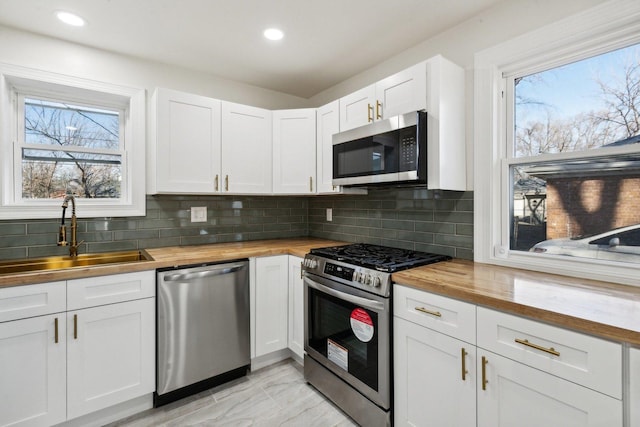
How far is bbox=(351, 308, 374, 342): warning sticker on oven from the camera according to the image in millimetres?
1676

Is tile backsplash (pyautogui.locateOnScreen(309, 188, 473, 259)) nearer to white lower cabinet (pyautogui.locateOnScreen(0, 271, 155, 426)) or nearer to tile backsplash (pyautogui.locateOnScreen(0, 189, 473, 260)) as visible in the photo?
tile backsplash (pyautogui.locateOnScreen(0, 189, 473, 260))

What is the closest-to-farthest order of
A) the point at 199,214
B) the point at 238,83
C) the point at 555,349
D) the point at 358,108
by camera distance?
the point at 555,349 < the point at 358,108 < the point at 199,214 < the point at 238,83

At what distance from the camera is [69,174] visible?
2314mm

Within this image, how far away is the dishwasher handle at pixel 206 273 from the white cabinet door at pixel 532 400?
1.57 metres

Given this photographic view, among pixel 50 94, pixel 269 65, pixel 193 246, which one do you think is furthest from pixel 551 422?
pixel 50 94

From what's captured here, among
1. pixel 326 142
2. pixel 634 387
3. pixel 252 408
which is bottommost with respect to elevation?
pixel 252 408

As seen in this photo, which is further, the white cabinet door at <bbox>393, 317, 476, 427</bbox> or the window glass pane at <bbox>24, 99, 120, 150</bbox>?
the window glass pane at <bbox>24, 99, 120, 150</bbox>

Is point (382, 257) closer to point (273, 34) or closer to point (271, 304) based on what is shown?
point (271, 304)

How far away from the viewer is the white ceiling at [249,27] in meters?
1.79

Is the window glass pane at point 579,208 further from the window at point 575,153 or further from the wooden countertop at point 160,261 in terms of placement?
the wooden countertop at point 160,261

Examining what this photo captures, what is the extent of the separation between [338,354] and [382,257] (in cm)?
65

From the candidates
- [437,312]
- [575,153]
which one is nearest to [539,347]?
[437,312]

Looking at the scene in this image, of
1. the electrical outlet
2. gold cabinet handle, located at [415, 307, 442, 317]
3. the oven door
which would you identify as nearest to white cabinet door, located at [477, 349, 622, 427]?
gold cabinet handle, located at [415, 307, 442, 317]

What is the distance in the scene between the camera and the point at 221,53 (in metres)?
2.37
